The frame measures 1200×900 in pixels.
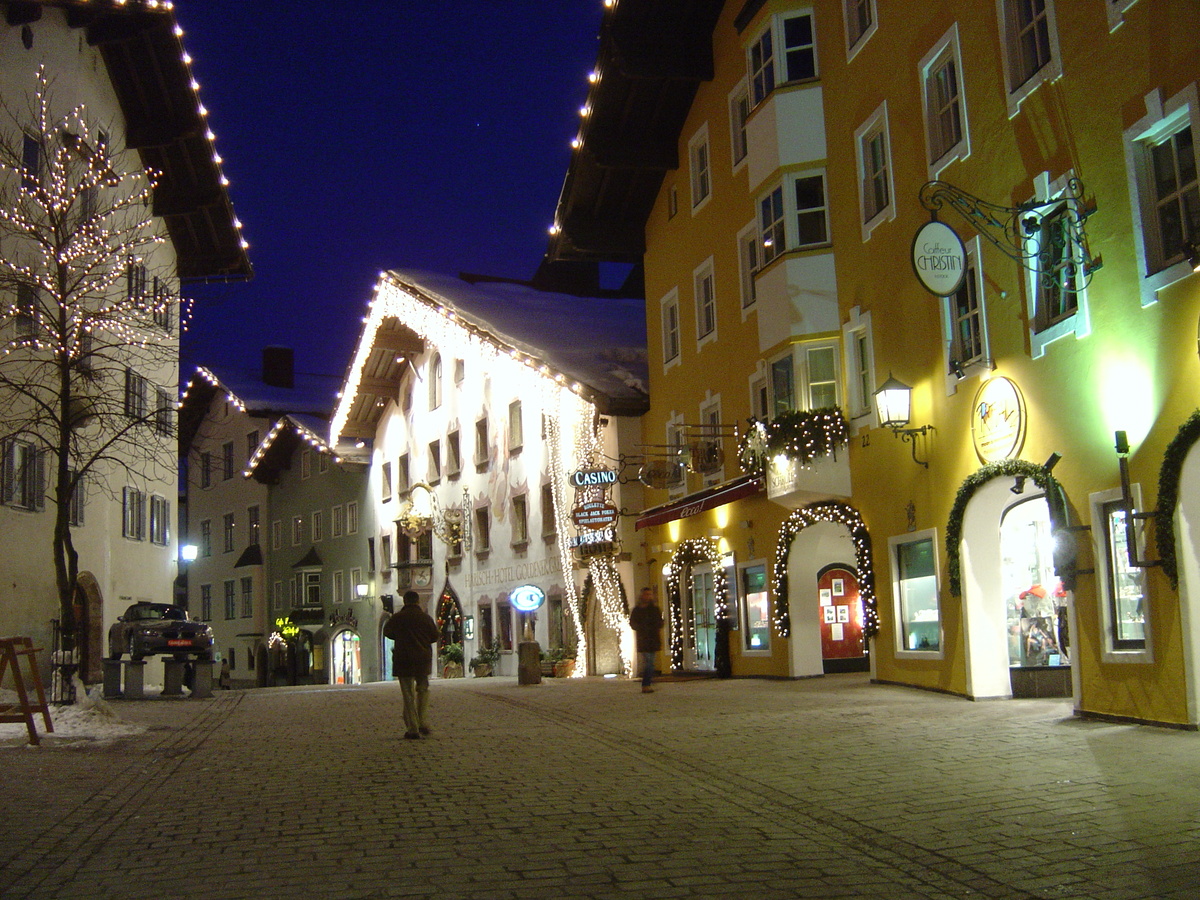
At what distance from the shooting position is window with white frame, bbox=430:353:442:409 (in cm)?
4306

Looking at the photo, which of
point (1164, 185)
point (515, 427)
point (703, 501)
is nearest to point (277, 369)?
point (515, 427)

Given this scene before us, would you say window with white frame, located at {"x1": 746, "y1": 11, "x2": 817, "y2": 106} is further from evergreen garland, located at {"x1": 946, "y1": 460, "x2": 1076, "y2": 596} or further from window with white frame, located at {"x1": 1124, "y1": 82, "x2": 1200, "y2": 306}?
window with white frame, located at {"x1": 1124, "y1": 82, "x2": 1200, "y2": 306}

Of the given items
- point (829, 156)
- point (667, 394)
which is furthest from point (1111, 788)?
point (667, 394)

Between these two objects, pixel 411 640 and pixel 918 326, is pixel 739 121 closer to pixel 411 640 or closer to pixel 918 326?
pixel 918 326

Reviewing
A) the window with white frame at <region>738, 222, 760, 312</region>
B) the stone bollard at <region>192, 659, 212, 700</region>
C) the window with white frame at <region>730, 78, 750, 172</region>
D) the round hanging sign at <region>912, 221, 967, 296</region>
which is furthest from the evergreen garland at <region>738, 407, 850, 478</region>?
the stone bollard at <region>192, 659, 212, 700</region>

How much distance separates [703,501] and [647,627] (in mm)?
3540

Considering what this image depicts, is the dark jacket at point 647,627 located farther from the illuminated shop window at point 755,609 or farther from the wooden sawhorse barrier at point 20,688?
the wooden sawhorse barrier at point 20,688

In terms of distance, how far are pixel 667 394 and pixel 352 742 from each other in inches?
628

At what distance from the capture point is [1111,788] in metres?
8.91

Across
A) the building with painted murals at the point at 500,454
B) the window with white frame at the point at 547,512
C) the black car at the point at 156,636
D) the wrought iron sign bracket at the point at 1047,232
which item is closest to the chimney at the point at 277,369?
the building with painted murals at the point at 500,454

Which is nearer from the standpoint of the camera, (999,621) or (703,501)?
(999,621)

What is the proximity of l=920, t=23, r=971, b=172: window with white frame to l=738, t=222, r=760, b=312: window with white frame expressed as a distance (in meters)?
6.42

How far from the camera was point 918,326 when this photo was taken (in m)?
18.1

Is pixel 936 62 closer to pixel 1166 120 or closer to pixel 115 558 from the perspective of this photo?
pixel 1166 120
